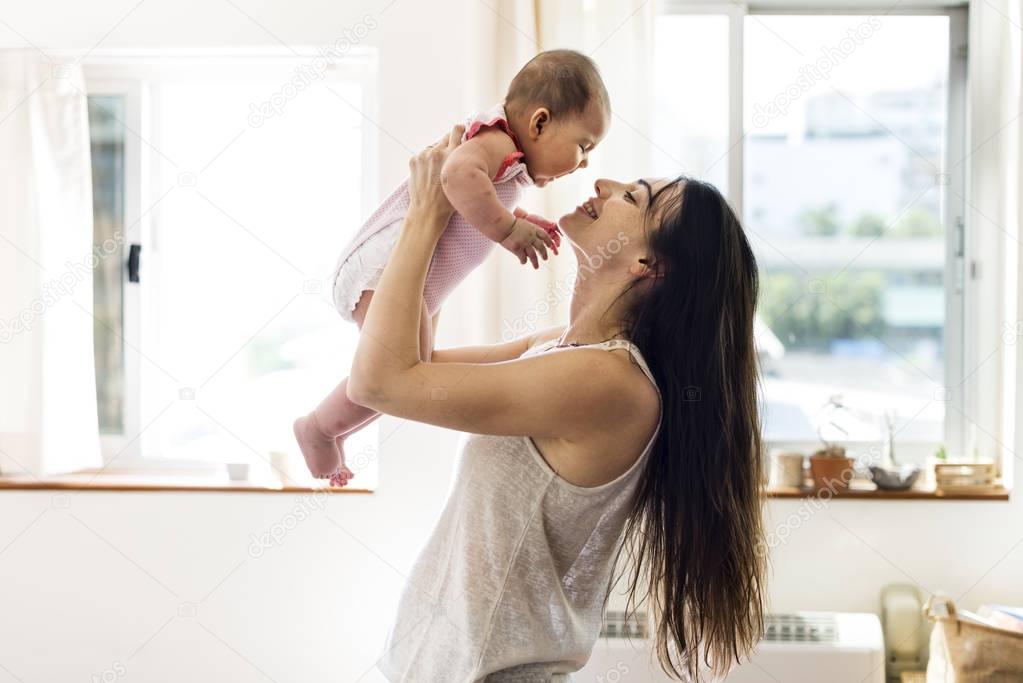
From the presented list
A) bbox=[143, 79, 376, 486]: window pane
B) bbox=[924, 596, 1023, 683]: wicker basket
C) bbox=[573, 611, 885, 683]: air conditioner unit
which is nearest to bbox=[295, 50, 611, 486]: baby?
bbox=[573, 611, 885, 683]: air conditioner unit

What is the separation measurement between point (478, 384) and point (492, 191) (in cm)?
30

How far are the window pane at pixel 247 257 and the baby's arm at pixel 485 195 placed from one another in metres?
1.54

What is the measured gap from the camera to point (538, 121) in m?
1.48

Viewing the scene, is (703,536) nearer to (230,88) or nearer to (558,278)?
(558,278)

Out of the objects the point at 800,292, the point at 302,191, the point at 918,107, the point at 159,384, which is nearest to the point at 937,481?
the point at 800,292

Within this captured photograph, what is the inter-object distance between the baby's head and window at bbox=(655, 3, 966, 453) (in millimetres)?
1428

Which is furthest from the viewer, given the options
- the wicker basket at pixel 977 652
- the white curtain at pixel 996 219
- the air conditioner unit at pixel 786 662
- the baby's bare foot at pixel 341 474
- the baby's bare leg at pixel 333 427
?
the white curtain at pixel 996 219

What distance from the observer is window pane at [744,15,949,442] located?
9.49 ft

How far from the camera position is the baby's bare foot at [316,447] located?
1.67 meters

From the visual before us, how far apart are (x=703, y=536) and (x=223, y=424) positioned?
2003mm

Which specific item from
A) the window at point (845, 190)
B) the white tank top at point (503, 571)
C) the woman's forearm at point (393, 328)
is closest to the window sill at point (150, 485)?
the window at point (845, 190)

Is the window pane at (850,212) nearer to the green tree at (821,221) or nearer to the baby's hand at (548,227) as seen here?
the green tree at (821,221)

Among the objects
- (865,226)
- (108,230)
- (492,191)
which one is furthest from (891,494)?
(108,230)

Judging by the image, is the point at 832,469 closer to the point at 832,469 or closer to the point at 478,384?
the point at 832,469
